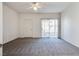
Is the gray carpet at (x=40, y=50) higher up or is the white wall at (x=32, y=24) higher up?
the white wall at (x=32, y=24)

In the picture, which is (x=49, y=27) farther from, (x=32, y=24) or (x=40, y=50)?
(x=40, y=50)

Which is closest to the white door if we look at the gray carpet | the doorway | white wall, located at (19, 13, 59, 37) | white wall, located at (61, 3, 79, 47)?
white wall, located at (19, 13, 59, 37)

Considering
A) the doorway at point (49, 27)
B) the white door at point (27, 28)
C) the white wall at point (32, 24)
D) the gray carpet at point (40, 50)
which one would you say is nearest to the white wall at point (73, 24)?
the gray carpet at point (40, 50)

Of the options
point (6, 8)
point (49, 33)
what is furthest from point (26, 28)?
point (6, 8)

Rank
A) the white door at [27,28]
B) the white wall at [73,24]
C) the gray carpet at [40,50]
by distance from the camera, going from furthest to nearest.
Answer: the white door at [27,28]
the white wall at [73,24]
the gray carpet at [40,50]

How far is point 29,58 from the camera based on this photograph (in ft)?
4.46

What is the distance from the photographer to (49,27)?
11195mm

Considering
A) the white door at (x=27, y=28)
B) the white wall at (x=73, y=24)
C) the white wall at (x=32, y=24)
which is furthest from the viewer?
the white door at (x=27, y=28)

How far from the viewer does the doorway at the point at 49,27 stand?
11.1m

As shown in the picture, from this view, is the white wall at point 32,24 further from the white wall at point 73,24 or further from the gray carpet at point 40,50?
the gray carpet at point 40,50

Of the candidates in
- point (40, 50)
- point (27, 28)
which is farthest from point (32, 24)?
point (40, 50)

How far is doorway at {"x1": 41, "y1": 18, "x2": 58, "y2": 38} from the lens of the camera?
1106 centimetres

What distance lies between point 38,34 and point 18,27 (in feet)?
6.77

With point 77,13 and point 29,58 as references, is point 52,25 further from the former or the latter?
point 29,58
